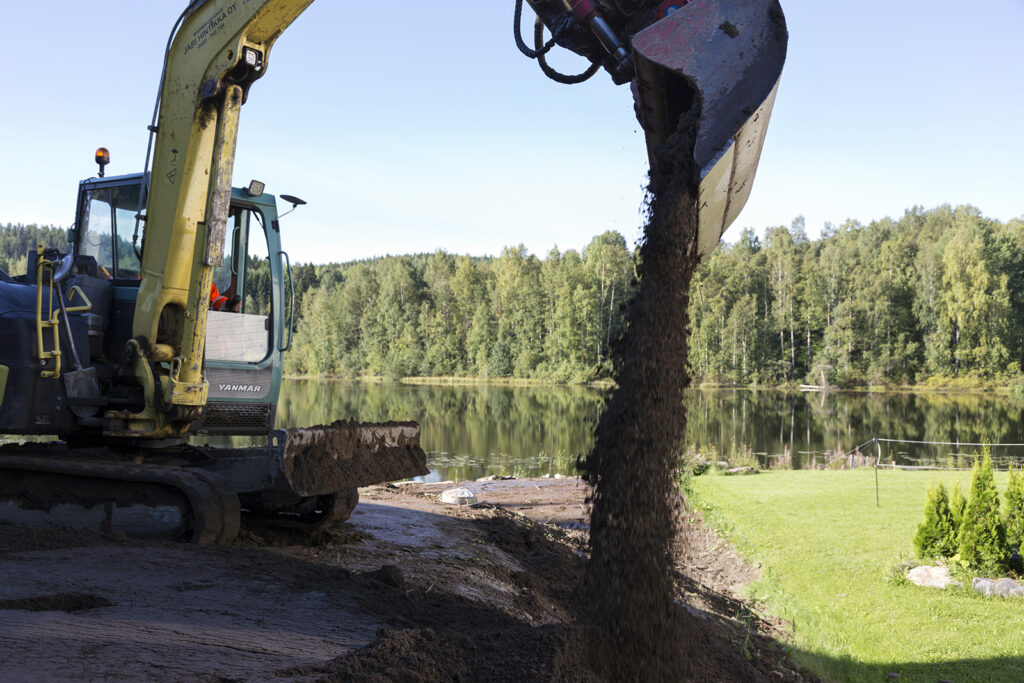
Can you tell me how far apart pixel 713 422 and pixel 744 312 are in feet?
80.4

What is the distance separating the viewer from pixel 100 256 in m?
6.01

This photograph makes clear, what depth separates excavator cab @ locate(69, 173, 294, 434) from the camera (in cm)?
577

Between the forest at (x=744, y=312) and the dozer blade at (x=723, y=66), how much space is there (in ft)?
139

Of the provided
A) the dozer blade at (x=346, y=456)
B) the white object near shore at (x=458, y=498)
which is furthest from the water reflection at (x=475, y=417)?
the dozer blade at (x=346, y=456)

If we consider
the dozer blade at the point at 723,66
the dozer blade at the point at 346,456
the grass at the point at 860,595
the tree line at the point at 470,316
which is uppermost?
the tree line at the point at 470,316

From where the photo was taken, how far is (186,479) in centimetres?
510

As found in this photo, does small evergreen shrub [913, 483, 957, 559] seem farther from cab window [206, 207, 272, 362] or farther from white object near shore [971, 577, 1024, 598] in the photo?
cab window [206, 207, 272, 362]

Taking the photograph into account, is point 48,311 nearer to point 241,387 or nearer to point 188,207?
point 188,207

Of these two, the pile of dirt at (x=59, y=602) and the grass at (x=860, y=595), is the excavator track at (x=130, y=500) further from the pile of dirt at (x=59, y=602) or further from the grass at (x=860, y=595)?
the grass at (x=860, y=595)

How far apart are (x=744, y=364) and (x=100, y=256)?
164 feet

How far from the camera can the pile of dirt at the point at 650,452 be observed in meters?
4.07

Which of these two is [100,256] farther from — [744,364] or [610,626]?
[744,364]

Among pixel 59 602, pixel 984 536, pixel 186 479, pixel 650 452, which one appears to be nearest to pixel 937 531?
pixel 984 536

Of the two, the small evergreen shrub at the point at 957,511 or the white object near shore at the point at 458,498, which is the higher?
the small evergreen shrub at the point at 957,511
